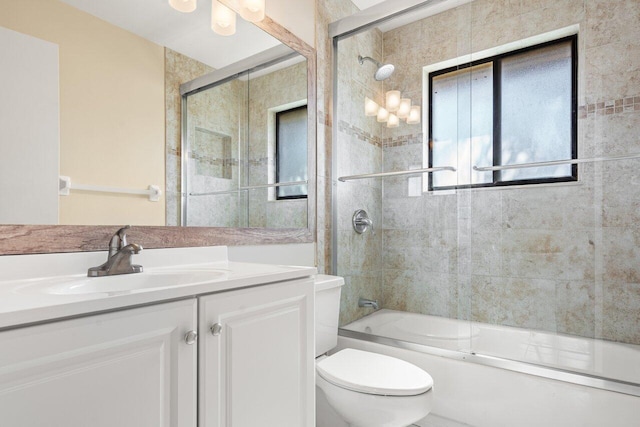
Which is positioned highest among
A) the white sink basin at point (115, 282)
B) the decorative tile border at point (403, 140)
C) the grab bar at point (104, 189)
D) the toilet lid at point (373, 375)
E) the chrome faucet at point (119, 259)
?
the decorative tile border at point (403, 140)

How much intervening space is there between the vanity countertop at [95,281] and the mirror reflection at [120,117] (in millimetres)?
121

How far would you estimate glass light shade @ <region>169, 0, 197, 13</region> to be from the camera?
1341 mm

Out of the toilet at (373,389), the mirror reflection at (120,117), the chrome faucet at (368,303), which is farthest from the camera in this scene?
the chrome faucet at (368,303)

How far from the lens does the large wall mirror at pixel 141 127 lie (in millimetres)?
958

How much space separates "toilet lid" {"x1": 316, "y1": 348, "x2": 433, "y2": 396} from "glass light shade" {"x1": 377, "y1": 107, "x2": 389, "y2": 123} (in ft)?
4.57

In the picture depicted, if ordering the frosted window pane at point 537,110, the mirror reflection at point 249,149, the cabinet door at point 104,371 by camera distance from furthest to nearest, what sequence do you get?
1. the frosted window pane at point 537,110
2. the mirror reflection at point 249,149
3. the cabinet door at point 104,371

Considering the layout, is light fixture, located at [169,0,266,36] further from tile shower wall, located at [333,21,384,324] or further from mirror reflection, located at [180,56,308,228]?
tile shower wall, located at [333,21,384,324]

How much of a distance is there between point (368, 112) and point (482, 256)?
3.73 ft

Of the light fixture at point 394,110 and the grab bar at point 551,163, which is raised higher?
the light fixture at point 394,110

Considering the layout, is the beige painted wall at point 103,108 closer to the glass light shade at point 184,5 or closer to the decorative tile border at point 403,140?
the glass light shade at point 184,5

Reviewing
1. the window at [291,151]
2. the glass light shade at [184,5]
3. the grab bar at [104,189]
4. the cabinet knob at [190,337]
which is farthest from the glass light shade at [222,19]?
the cabinet knob at [190,337]

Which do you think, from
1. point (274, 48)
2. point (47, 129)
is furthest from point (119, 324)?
point (274, 48)

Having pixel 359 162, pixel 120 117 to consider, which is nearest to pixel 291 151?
pixel 359 162

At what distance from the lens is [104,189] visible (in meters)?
1.12
